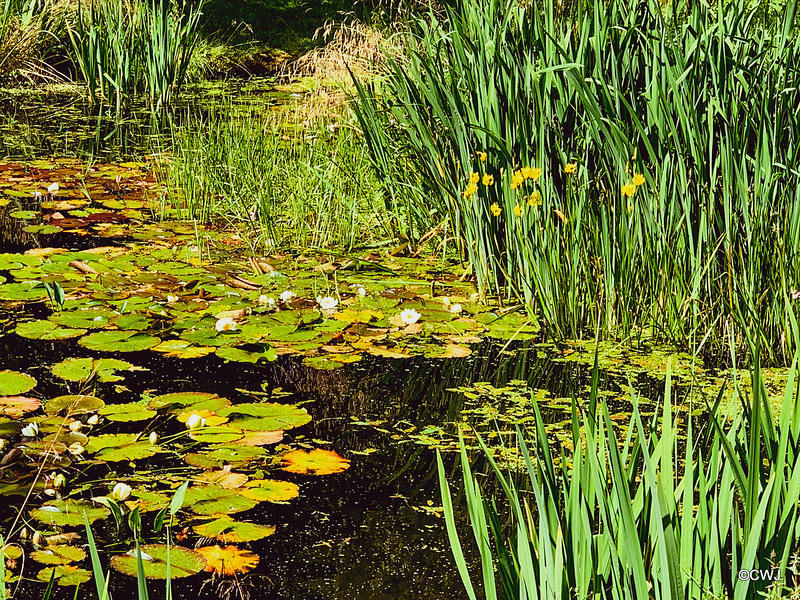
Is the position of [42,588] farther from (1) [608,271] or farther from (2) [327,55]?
(2) [327,55]

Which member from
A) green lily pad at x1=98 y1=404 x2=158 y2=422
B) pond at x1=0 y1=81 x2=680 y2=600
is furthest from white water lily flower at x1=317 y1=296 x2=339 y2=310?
green lily pad at x1=98 y1=404 x2=158 y2=422

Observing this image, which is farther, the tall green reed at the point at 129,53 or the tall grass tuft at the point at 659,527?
the tall green reed at the point at 129,53

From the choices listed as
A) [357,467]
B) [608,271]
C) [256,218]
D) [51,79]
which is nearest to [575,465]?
[357,467]

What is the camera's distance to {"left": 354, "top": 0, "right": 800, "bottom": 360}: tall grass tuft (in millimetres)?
2588

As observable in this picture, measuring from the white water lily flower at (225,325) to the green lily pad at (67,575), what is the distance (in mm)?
1259

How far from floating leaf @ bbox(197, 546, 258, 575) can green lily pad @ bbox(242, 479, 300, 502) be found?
0.64 feet

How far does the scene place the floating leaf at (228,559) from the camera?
5.71ft

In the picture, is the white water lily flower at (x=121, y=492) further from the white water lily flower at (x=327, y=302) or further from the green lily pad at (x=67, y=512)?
the white water lily flower at (x=327, y=302)

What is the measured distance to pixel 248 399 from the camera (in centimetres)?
250

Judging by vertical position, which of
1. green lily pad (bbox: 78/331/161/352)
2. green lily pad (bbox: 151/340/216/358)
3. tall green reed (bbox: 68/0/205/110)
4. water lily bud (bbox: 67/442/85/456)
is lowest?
water lily bud (bbox: 67/442/85/456)

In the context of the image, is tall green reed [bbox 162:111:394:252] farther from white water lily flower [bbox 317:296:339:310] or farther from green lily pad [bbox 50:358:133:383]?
green lily pad [bbox 50:358:133:383]

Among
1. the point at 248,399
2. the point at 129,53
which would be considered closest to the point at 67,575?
the point at 248,399

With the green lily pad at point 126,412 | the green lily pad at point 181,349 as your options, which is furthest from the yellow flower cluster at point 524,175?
the green lily pad at point 126,412

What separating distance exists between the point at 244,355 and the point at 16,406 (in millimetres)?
662
